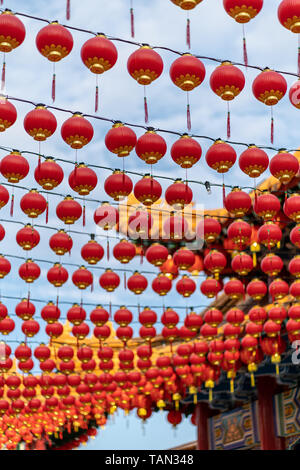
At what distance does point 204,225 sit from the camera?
31.4ft

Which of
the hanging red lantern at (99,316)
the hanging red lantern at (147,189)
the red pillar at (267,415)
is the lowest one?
the red pillar at (267,415)

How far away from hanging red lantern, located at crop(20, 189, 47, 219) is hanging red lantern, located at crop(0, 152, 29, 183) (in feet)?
2.59

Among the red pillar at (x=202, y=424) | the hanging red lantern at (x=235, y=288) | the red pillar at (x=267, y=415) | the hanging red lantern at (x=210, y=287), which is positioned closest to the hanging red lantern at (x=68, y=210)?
the hanging red lantern at (x=210, y=287)

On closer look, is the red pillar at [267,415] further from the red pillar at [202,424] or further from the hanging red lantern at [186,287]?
the hanging red lantern at [186,287]

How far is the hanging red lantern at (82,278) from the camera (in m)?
10.4

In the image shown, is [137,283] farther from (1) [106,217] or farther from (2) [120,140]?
(2) [120,140]

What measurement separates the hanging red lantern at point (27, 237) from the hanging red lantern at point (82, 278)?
137 cm

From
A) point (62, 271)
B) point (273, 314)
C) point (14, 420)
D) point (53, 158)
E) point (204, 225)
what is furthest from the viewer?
point (14, 420)

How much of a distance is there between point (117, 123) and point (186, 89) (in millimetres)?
888

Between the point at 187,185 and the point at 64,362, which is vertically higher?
the point at 187,185

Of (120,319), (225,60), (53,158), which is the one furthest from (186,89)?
(120,319)

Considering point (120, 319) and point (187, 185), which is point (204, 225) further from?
point (120, 319)

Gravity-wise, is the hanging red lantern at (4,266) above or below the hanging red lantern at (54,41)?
below
